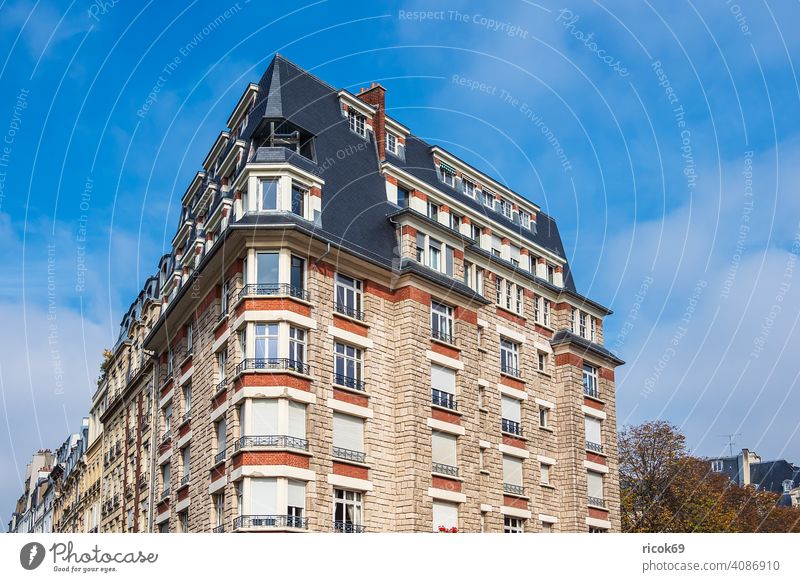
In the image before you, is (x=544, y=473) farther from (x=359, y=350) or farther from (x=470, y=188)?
(x=470, y=188)

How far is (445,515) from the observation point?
37.2 meters

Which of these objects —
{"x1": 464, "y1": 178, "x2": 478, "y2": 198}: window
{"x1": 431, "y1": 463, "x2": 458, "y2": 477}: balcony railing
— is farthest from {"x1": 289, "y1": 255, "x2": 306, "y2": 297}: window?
{"x1": 464, "y1": 178, "x2": 478, "y2": 198}: window

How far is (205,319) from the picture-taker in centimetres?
3919

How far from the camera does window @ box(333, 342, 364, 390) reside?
117ft

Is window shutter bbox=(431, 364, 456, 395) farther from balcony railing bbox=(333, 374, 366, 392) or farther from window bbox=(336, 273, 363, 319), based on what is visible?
window bbox=(336, 273, 363, 319)

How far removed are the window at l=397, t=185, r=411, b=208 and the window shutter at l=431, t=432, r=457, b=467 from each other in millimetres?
10272

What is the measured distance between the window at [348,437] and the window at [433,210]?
11220 millimetres

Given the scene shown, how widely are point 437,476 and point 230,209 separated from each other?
13241mm

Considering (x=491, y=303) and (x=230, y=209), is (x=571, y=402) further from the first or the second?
(x=230, y=209)

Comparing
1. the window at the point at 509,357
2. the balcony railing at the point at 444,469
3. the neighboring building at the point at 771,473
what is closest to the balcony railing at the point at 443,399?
the balcony railing at the point at 444,469

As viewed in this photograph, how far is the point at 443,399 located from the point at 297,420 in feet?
24.6

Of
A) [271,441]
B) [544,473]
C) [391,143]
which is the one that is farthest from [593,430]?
[271,441]

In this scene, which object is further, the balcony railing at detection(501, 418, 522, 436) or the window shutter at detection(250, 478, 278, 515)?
the balcony railing at detection(501, 418, 522, 436)

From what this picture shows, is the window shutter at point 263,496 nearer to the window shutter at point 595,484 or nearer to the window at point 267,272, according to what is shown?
the window at point 267,272
